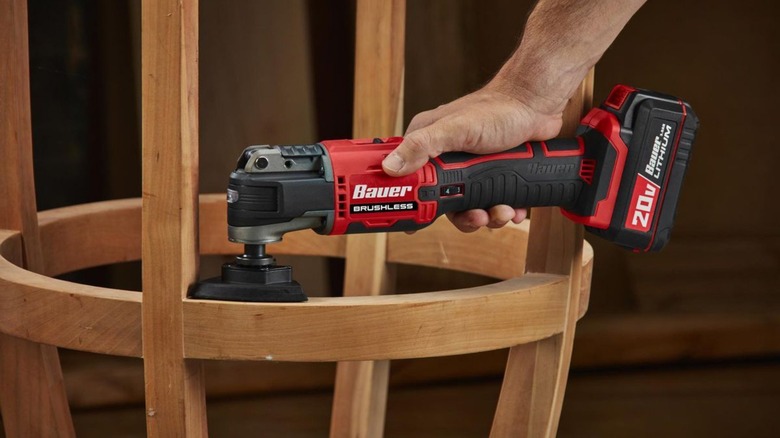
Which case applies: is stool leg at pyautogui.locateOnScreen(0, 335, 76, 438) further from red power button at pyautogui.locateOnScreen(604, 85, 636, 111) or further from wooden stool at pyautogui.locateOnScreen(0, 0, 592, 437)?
red power button at pyautogui.locateOnScreen(604, 85, 636, 111)

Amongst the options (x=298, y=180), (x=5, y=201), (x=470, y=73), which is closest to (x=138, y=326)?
(x=298, y=180)

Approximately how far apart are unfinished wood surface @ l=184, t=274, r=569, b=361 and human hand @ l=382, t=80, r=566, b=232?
0.38ft

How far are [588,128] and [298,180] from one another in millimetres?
303

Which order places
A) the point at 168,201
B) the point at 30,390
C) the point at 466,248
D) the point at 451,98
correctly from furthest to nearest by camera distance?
the point at 451,98 < the point at 466,248 < the point at 30,390 < the point at 168,201

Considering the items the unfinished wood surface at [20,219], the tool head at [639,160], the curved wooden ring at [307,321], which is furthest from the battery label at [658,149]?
the unfinished wood surface at [20,219]

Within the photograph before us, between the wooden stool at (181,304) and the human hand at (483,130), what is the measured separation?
1.8 inches

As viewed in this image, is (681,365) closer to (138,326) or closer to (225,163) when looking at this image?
(225,163)

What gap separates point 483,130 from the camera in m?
1.01

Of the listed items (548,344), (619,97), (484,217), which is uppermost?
(619,97)

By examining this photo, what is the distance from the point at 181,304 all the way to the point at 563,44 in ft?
1.43

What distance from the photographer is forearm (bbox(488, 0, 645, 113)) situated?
1044 millimetres

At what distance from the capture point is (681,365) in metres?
2.08

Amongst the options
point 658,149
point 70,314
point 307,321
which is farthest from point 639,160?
point 70,314

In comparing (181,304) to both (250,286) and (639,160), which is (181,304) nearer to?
(250,286)
